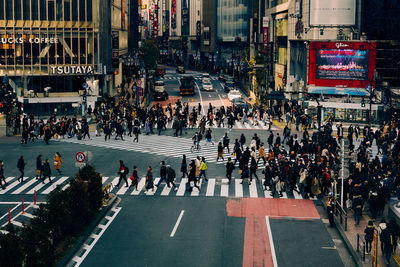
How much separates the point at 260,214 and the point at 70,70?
43491mm

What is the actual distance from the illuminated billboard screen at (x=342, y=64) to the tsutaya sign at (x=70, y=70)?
80.3ft

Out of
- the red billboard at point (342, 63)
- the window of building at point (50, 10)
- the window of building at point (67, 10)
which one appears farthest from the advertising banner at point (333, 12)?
the window of building at point (50, 10)

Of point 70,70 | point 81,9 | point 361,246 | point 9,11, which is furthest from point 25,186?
point 81,9

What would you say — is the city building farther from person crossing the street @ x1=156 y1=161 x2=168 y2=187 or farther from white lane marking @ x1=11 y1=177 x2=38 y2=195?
person crossing the street @ x1=156 y1=161 x2=168 y2=187

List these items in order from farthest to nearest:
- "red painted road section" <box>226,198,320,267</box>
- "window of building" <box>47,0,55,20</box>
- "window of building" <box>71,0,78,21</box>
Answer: "window of building" <box>71,0,78,21</box> < "window of building" <box>47,0,55,20</box> < "red painted road section" <box>226,198,320,267</box>

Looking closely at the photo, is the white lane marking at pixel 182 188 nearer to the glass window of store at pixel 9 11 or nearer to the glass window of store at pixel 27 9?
the glass window of store at pixel 27 9

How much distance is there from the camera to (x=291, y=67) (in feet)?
241

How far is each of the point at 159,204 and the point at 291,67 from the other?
50376mm

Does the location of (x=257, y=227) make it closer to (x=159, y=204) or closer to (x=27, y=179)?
(x=159, y=204)

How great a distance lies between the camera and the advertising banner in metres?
63.2

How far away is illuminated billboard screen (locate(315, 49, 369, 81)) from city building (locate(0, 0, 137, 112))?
23.6m

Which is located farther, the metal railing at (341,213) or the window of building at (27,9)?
the window of building at (27,9)

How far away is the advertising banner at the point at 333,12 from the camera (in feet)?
207

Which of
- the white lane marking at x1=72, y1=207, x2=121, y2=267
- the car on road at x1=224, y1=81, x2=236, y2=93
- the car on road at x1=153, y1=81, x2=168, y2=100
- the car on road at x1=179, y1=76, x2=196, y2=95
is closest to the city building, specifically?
the car on road at x1=153, y1=81, x2=168, y2=100
